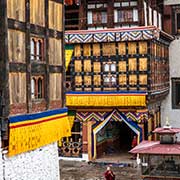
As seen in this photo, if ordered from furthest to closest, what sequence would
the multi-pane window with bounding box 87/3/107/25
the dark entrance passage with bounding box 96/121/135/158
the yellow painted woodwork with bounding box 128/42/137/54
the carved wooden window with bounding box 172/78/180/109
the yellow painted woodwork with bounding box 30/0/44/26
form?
the carved wooden window with bounding box 172/78/180/109 < the dark entrance passage with bounding box 96/121/135/158 < the multi-pane window with bounding box 87/3/107/25 < the yellow painted woodwork with bounding box 128/42/137/54 < the yellow painted woodwork with bounding box 30/0/44/26

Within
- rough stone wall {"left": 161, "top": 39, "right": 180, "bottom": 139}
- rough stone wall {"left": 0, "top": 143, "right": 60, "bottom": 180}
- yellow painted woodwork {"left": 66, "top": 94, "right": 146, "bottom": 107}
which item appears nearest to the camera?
rough stone wall {"left": 0, "top": 143, "right": 60, "bottom": 180}

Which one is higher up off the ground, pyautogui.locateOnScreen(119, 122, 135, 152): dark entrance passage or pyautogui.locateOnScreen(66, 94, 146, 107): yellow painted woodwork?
pyautogui.locateOnScreen(66, 94, 146, 107): yellow painted woodwork

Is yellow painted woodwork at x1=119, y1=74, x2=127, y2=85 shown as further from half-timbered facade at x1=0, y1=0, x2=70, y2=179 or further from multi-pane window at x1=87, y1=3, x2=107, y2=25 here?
half-timbered facade at x1=0, y1=0, x2=70, y2=179

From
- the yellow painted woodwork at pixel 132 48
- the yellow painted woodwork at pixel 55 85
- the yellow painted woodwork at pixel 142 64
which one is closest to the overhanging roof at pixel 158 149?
the yellow painted woodwork at pixel 55 85

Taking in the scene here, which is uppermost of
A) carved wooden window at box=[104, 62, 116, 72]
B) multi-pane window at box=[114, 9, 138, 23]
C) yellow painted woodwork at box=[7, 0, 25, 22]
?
multi-pane window at box=[114, 9, 138, 23]

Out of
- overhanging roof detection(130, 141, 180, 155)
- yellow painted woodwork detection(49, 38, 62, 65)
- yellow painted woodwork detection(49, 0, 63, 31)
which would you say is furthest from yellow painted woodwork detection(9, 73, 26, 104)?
overhanging roof detection(130, 141, 180, 155)

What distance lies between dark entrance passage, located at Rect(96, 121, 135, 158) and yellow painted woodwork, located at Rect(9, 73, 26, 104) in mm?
13189

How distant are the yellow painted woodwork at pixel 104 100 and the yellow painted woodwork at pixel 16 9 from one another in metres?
11.9

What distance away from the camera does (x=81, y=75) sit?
30.1m

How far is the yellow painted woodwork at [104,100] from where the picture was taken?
28719 mm

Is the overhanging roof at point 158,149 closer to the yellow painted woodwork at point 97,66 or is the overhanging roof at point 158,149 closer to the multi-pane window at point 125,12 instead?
the yellow painted woodwork at point 97,66

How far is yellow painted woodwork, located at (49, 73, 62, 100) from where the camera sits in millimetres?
20652

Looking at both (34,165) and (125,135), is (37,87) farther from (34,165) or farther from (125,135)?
(125,135)

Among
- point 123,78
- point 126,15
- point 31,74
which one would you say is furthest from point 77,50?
point 31,74
